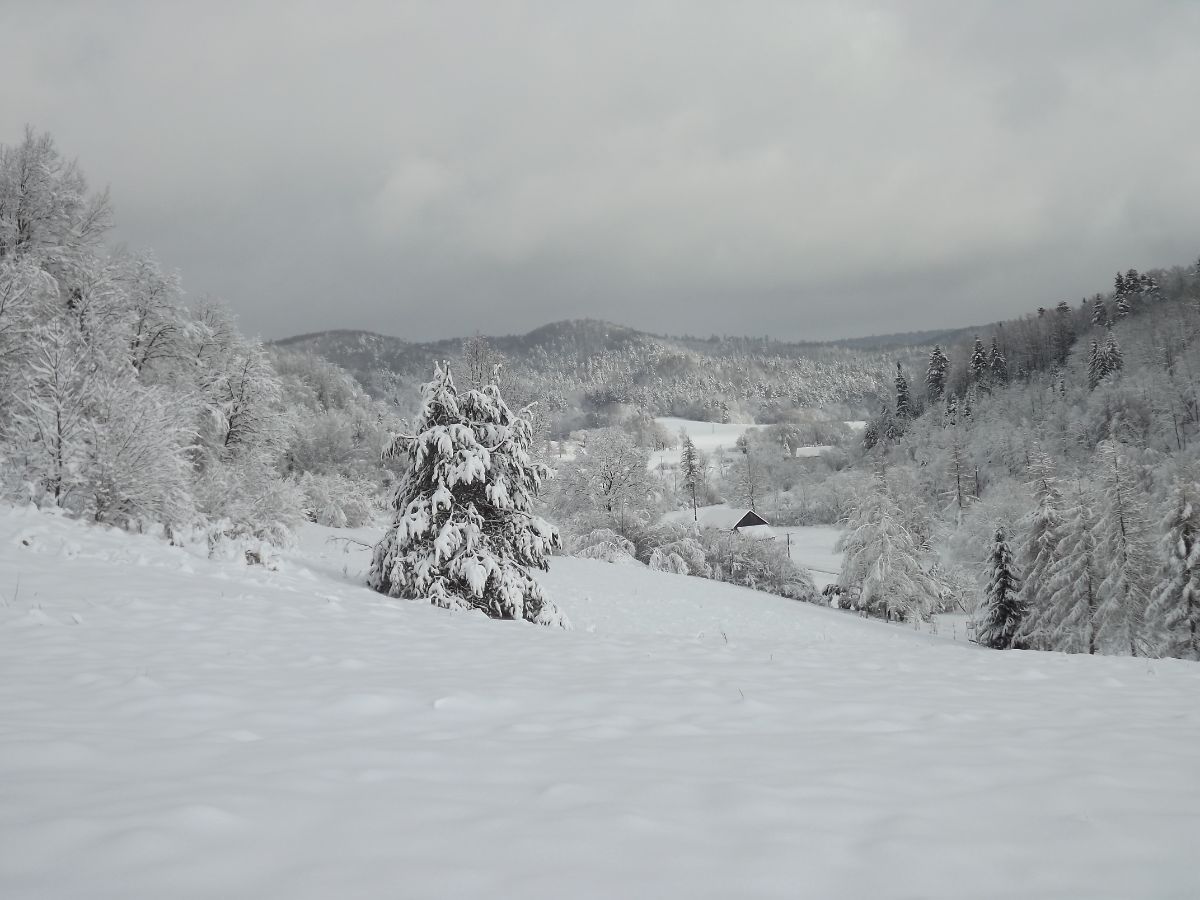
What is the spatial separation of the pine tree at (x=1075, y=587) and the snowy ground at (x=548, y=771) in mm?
22147

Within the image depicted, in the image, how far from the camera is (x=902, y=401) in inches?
4476

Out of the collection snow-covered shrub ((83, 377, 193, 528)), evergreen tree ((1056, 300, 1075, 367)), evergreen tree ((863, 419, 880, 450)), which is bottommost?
snow-covered shrub ((83, 377, 193, 528))

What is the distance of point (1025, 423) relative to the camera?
8331 cm

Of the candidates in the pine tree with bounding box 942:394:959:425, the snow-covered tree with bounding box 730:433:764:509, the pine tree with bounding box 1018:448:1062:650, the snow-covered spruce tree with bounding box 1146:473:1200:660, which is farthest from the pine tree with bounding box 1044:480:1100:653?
the pine tree with bounding box 942:394:959:425

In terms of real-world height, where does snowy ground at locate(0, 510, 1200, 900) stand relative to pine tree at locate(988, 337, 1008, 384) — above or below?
below

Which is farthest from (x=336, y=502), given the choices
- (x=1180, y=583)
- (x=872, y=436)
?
(x=872, y=436)

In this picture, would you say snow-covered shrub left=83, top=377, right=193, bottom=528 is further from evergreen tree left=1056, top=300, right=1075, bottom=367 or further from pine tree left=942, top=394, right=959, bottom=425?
evergreen tree left=1056, top=300, right=1075, bottom=367

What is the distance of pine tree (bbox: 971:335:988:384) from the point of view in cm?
10212

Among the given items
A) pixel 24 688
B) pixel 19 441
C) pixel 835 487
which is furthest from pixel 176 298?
pixel 835 487

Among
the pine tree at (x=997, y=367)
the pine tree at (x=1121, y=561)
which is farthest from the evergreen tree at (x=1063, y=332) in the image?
the pine tree at (x=1121, y=561)

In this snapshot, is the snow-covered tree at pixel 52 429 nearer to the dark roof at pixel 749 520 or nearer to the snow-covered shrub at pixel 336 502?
the snow-covered shrub at pixel 336 502

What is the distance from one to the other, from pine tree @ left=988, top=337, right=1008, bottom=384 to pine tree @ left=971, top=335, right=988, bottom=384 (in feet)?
2.88

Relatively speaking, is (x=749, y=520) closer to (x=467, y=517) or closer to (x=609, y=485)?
(x=609, y=485)

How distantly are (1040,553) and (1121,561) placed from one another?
9.08 ft
